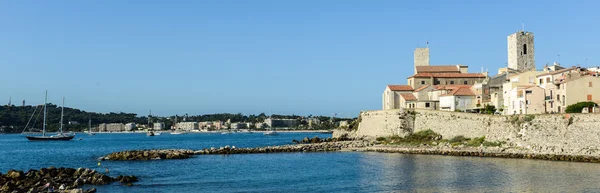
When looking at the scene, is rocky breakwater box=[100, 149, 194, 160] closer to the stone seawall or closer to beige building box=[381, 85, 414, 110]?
the stone seawall

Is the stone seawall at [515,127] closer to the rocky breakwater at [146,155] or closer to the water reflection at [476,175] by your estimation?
the water reflection at [476,175]

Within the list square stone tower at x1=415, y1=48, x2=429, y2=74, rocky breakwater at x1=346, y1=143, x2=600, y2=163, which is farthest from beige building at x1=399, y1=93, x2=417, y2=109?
square stone tower at x1=415, y1=48, x2=429, y2=74

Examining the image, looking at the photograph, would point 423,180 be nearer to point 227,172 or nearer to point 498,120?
point 227,172

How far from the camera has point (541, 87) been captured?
161 feet

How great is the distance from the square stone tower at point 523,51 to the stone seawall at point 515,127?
60.6ft

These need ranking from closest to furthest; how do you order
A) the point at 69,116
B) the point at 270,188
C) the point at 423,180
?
the point at 270,188
the point at 423,180
the point at 69,116

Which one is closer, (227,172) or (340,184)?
(340,184)

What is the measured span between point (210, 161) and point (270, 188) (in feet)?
54.9

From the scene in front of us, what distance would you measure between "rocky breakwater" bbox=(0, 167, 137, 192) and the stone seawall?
89.1 ft

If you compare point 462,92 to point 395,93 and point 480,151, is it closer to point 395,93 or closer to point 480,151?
point 395,93

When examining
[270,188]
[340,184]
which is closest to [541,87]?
[340,184]

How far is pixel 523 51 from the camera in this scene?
66875 millimetres

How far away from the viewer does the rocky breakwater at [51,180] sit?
87.3 ft

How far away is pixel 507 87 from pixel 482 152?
13.1 metres
